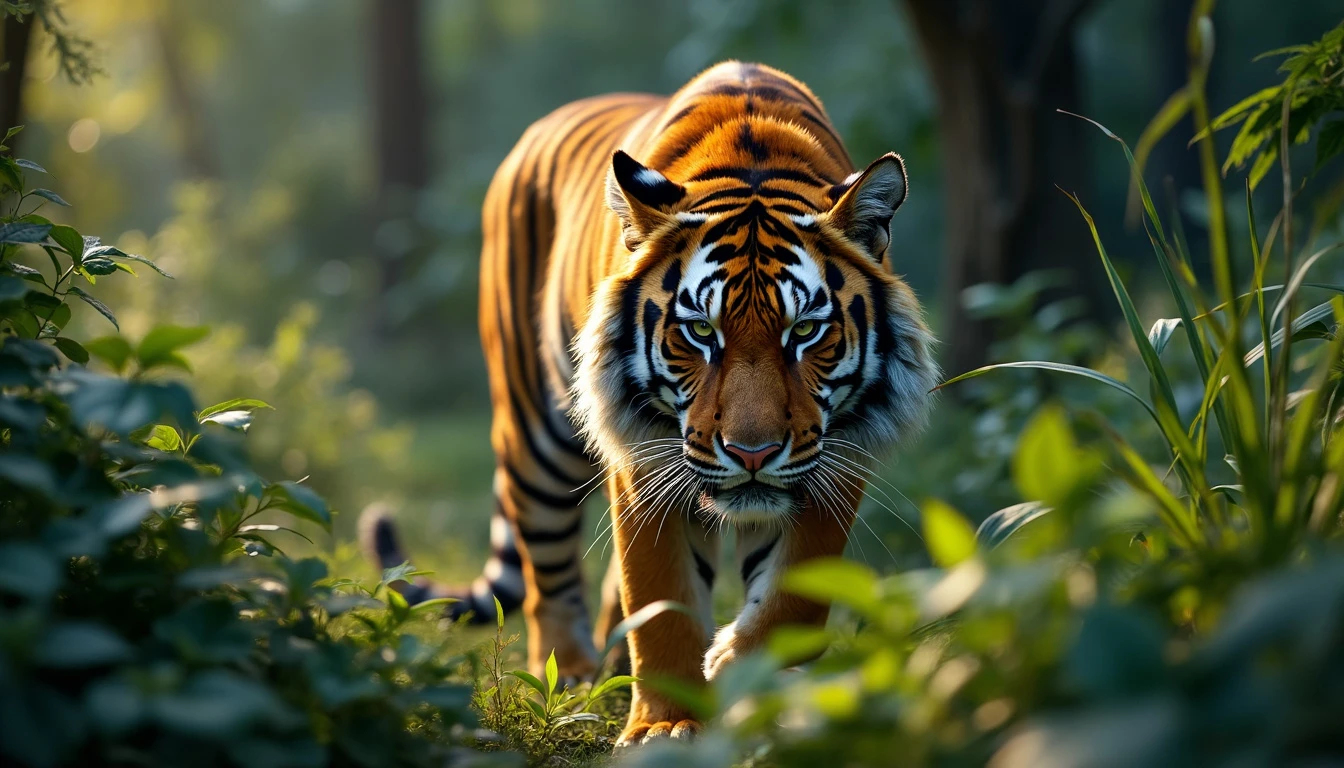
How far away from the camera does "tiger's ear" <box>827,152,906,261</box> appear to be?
99.6 inches

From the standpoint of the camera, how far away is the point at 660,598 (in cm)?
263

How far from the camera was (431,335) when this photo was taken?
532 inches

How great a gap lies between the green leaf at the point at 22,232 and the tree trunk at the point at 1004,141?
162 inches

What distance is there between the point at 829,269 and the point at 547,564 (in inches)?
65.6

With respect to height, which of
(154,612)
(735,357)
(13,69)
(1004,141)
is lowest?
(154,612)

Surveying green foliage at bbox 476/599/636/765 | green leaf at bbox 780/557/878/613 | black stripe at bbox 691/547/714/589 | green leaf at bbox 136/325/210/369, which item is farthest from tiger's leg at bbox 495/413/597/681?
green leaf at bbox 780/557/878/613

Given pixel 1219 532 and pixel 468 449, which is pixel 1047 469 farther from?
pixel 468 449

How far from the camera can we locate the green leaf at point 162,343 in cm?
149

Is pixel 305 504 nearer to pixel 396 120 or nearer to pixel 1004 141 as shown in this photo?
pixel 1004 141

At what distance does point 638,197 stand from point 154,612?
1.41m

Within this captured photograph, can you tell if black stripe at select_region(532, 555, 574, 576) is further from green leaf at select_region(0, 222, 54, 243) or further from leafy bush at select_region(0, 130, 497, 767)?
green leaf at select_region(0, 222, 54, 243)

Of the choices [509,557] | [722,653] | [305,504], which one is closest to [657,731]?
[722,653]

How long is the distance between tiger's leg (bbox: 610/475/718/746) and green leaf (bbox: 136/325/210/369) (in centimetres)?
123

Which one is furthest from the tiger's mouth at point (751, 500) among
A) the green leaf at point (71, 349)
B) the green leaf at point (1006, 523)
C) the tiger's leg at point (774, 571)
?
the green leaf at point (71, 349)
